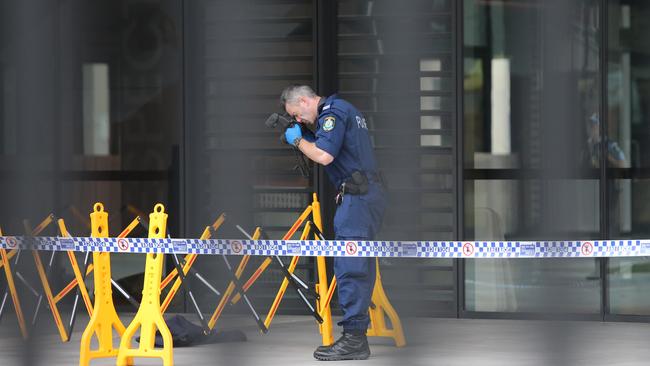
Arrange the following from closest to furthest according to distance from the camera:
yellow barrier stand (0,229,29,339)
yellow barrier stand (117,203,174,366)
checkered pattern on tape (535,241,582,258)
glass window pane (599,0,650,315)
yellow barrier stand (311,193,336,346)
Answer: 1. checkered pattern on tape (535,241,582,258)
2. yellow barrier stand (0,229,29,339)
3. yellow barrier stand (117,203,174,366)
4. yellow barrier stand (311,193,336,346)
5. glass window pane (599,0,650,315)

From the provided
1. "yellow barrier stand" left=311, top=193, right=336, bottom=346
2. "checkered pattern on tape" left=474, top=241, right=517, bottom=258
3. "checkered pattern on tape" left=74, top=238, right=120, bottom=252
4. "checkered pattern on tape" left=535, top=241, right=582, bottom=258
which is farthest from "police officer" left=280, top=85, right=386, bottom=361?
"checkered pattern on tape" left=535, top=241, right=582, bottom=258

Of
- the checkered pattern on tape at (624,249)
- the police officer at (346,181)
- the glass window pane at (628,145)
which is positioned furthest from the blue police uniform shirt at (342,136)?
the glass window pane at (628,145)

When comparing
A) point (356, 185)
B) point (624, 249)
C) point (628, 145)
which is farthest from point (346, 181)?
point (628, 145)

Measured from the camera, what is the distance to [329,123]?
605 cm

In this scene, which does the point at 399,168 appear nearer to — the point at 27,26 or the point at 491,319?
the point at 27,26

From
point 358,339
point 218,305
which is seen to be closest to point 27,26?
point 218,305

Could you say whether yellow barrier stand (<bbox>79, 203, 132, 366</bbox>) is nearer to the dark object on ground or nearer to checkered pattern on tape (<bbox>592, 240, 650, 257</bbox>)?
the dark object on ground

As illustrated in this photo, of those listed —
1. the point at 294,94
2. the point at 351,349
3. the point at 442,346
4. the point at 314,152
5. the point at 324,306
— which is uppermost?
the point at 294,94

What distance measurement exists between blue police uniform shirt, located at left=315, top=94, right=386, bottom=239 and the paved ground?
20.6 inches

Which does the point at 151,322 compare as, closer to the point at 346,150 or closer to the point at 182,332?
the point at 182,332

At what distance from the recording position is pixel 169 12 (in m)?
8.15

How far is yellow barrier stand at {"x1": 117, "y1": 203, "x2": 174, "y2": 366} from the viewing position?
5.78 metres

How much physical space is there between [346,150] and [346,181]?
14 centimetres

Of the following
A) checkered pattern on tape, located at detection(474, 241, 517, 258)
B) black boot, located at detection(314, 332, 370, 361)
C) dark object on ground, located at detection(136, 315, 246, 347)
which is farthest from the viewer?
dark object on ground, located at detection(136, 315, 246, 347)
